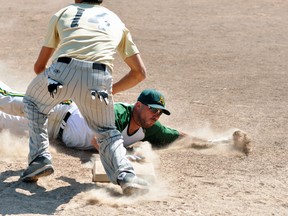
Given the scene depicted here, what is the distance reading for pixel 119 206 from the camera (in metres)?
4.60

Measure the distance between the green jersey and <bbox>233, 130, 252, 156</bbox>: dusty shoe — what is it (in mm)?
516

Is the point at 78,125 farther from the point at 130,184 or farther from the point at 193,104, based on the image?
the point at 193,104

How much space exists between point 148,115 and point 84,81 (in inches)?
43.3

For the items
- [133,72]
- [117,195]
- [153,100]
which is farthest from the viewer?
[153,100]

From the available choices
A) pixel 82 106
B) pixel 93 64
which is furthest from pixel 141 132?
pixel 93 64

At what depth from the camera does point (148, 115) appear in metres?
5.56

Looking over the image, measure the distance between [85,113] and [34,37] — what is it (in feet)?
22.1

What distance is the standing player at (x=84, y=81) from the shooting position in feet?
15.1

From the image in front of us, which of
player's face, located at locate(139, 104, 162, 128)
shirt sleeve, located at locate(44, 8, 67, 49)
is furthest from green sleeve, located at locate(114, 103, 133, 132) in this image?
shirt sleeve, located at locate(44, 8, 67, 49)

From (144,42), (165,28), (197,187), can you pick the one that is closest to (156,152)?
(197,187)

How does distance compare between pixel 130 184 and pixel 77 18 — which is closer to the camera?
pixel 130 184

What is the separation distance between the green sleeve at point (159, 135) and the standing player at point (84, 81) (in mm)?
1116

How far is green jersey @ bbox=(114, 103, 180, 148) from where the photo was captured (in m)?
5.68

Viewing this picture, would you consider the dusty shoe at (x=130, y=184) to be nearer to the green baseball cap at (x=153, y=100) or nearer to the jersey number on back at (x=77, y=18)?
the green baseball cap at (x=153, y=100)
